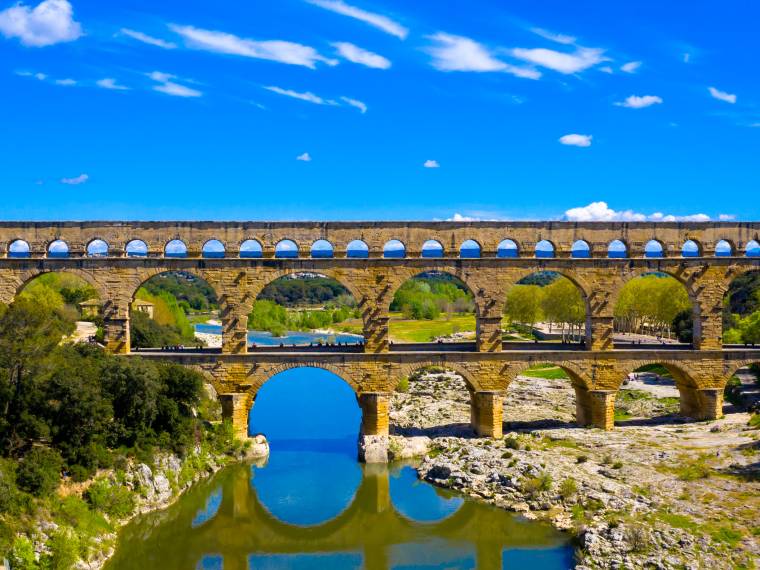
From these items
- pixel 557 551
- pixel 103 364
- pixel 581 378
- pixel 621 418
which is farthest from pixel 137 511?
pixel 621 418

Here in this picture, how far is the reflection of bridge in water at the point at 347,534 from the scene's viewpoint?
21.1 m

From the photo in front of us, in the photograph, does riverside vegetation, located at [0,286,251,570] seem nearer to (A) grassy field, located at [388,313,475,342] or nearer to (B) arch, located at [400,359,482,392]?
(B) arch, located at [400,359,482,392]

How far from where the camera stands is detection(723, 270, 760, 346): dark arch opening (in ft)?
125

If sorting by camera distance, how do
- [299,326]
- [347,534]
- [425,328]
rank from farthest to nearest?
1. [299,326]
2. [425,328]
3. [347,534]

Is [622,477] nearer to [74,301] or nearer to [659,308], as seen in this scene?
[659,308]

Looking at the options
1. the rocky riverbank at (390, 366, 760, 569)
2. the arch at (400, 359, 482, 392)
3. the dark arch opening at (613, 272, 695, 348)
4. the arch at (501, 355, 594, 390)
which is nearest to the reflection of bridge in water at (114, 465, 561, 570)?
the rocky riverbank at (390, 366, 760, 569)

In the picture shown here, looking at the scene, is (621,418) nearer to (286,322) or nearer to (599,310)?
(599,310)

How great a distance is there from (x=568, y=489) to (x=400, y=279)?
11261 mm

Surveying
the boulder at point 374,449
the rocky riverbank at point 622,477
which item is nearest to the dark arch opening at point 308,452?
the boulder at point 374,449

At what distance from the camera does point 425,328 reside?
77.8m

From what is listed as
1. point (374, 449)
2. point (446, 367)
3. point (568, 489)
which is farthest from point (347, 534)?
point (446, 367)

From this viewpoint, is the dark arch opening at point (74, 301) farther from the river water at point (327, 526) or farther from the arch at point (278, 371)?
the river water at point (327, 526)

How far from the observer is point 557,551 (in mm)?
20344

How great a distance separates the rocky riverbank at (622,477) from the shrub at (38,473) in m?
13.5
